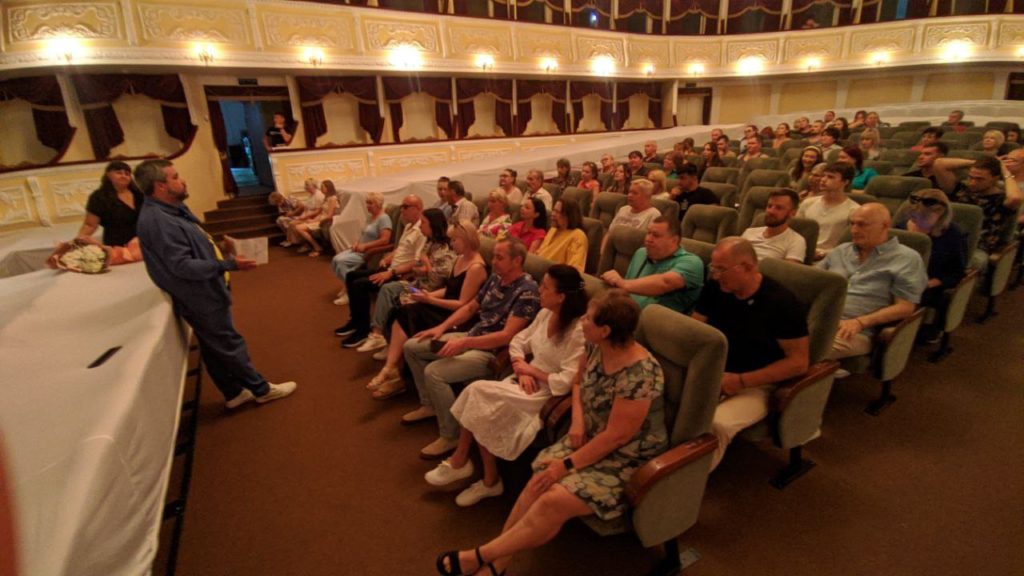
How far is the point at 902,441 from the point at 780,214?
1261 millimetres

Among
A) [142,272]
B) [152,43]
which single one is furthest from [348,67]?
[142,272]

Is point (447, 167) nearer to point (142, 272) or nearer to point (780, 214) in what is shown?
point (142, 272)

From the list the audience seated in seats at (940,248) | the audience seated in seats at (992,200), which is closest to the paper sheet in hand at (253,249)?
the audience seated in seats at (940,248)

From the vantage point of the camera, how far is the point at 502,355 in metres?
2.29

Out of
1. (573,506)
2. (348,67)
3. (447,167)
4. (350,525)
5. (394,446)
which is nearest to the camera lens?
(573,506)

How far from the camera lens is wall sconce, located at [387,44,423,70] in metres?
8.97

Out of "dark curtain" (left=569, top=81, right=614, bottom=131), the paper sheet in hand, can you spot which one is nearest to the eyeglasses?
the paper sheet in hand

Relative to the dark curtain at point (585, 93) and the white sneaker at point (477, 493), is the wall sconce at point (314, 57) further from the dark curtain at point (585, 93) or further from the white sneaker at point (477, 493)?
the white sneaker at point (477, 493)

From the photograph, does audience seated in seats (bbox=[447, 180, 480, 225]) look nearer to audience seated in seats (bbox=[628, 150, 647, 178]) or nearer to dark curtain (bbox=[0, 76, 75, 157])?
audience seated in seats (bbox=[628, 150, 647, 178])

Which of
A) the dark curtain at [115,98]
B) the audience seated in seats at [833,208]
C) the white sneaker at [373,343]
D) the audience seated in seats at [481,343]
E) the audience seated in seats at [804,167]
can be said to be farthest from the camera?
the dark curtain at [115,98]

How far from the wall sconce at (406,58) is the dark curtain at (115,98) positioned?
3.60 meters

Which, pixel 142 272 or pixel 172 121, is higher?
pixel 172 121

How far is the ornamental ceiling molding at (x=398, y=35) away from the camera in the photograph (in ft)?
28.4

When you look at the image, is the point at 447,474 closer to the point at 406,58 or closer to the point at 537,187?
the point at 537,187
